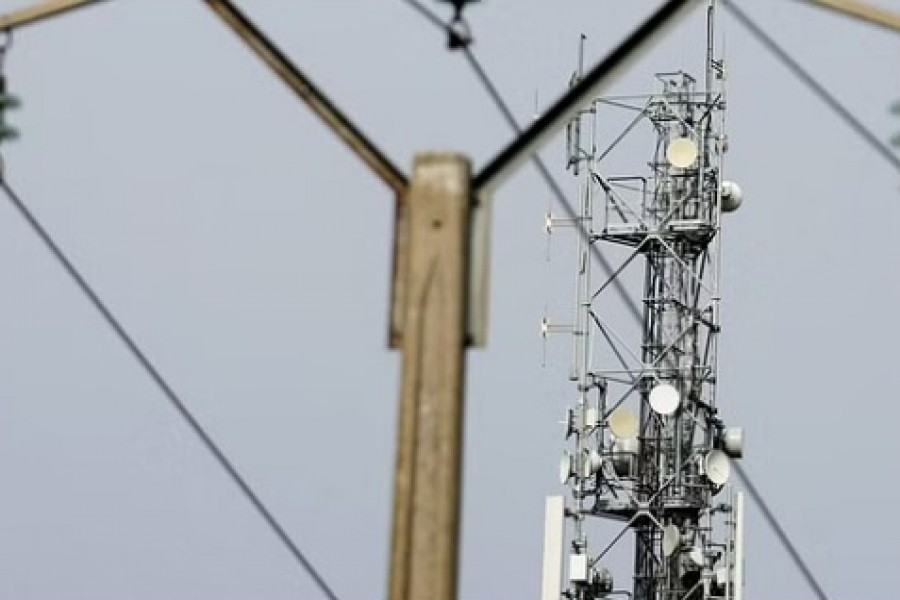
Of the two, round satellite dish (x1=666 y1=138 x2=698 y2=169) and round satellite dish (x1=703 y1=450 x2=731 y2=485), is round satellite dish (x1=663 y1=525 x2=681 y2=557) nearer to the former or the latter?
round satellite dish (x1=703 y1=450 x2=731 y2=485)

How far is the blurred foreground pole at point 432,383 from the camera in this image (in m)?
8.12

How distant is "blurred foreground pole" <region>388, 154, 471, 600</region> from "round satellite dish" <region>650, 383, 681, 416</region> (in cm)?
2420

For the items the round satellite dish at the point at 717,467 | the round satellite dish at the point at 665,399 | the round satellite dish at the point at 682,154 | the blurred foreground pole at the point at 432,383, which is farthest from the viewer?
the round satellite dish at the point at 682,154

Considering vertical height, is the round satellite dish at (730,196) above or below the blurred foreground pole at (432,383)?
above

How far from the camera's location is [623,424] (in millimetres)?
33188

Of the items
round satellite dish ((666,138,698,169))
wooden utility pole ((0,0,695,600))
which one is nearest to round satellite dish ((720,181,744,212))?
round satellite dish ((666,138,698,169))

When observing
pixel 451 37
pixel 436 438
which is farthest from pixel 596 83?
pixel 436 438

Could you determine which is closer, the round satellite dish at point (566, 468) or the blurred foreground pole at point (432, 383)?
the blurred foreground pole at point (432, 383)

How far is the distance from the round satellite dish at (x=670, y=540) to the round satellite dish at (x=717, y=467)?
908 mm

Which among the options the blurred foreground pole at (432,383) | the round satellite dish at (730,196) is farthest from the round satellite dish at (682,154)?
the blurred foreground pole at (432,383)

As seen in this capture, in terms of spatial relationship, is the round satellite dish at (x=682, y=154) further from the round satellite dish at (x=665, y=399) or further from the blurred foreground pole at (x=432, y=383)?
the blurred foreground pole at (x=432, y=383)

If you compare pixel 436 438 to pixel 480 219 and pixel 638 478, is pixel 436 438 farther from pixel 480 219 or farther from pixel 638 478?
pixel 638 478

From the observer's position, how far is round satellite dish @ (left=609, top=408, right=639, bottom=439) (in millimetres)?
33125

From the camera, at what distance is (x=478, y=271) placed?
8.35m
